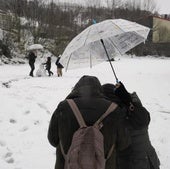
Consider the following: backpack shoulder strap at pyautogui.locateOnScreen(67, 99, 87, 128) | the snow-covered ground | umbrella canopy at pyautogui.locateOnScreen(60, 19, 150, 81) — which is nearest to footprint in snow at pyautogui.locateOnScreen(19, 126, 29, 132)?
the snow-covered ground

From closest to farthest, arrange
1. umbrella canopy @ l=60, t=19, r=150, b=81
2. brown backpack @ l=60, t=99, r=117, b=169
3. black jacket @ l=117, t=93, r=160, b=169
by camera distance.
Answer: brown backpack @ l=60, t=99, r=117, b=169, black jacket @ l=117, t=93, r=160, b=169, umbrella canopy @ l=60, t=19, r=150, b=81

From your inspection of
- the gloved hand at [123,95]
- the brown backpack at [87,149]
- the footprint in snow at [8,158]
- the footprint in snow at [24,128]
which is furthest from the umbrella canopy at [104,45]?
the footprint in snow at [24,128]

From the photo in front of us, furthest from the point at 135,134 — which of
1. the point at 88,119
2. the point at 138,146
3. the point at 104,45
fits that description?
the point at 104,45

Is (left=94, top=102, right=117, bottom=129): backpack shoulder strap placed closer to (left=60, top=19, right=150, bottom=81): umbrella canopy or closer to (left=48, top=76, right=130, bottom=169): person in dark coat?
(left=48, top=76, right=130, bottom=169): person in dark coat

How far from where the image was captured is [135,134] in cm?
310

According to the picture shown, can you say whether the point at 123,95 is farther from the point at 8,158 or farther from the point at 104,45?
the point at 8,158

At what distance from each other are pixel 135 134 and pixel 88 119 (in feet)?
2.17

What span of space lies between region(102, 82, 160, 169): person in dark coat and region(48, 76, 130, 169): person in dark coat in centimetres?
19

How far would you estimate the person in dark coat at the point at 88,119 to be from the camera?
2701mm

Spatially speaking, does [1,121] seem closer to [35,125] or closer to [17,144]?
[35,125]

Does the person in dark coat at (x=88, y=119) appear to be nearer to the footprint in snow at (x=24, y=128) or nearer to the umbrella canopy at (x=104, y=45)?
the umbrella canopy at (x=104, y=45)

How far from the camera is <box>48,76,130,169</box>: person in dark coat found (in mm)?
2701

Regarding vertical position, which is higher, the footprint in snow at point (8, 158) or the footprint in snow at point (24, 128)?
the footprint in snow at point (8, 158)

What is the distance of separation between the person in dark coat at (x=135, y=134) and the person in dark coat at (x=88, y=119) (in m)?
0.19
